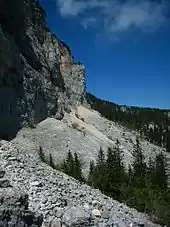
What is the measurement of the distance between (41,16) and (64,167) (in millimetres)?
53172

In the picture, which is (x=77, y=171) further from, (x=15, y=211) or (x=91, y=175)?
(x=15, y=211)

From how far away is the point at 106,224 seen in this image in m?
24.1

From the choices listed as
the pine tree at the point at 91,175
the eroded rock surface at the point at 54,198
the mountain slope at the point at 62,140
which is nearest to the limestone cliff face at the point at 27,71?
the mountain slope at the point at 62,140

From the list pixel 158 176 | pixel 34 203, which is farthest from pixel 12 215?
pixel 158 176

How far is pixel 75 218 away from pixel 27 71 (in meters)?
57.8

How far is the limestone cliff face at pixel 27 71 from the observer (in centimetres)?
6688

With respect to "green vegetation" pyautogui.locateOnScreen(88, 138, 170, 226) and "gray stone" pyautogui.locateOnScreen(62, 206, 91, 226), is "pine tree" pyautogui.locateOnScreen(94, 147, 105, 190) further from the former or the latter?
"gray stone" pyautogui.locateOnScreen(62, 206, 91, 226)

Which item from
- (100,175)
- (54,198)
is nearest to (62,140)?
(100,175)

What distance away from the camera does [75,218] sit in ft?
71.5

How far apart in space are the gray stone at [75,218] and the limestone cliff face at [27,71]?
42356mm

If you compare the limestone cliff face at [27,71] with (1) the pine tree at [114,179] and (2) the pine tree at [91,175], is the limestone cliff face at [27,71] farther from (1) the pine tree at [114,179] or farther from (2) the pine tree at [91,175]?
(1) the pine tree at [114,179]

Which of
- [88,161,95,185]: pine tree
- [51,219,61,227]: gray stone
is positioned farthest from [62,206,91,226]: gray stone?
[88,161,95,185]: pine tree

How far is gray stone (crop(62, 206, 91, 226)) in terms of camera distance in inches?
851

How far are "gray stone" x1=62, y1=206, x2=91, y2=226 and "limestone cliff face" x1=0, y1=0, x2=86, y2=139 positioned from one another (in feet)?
139
